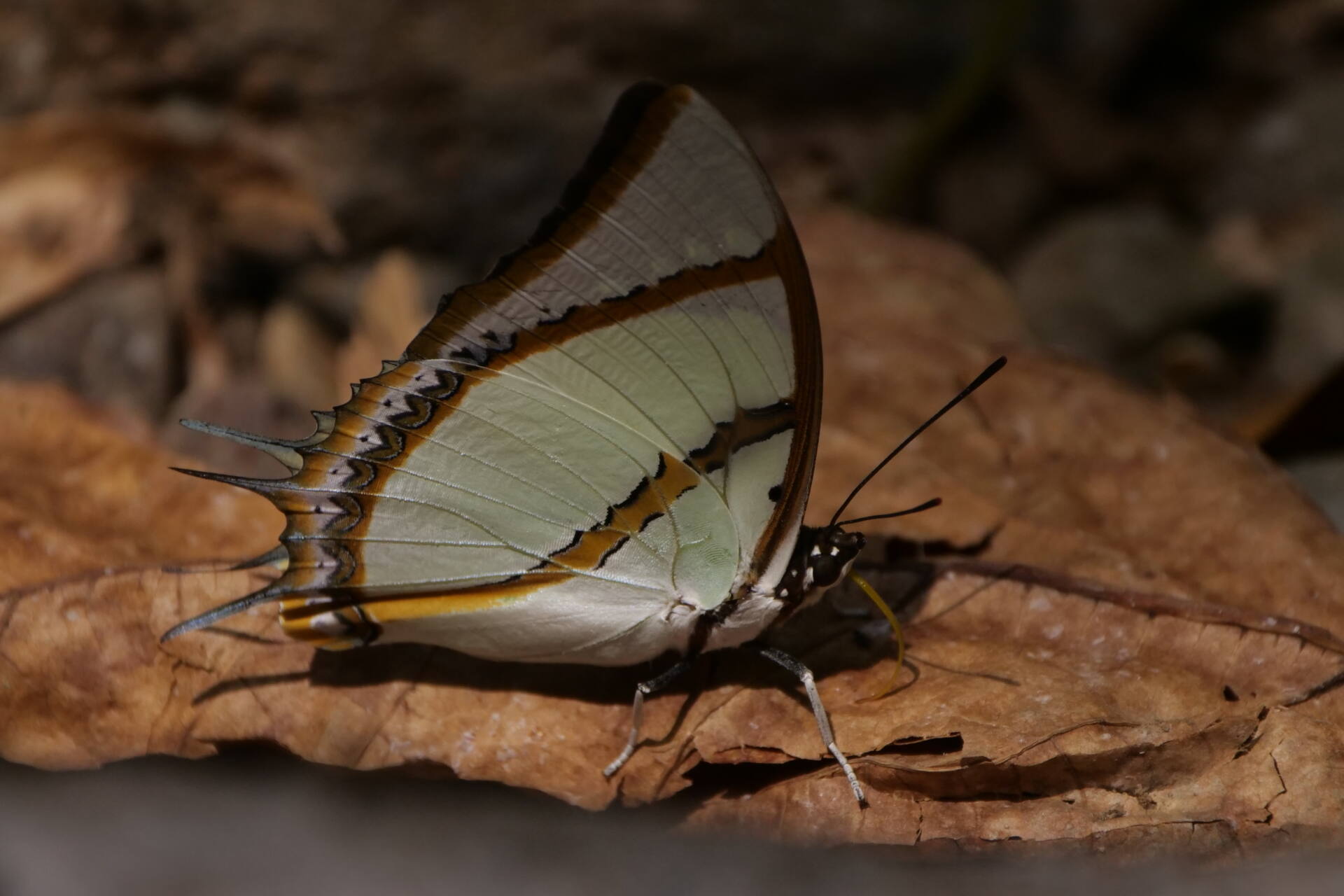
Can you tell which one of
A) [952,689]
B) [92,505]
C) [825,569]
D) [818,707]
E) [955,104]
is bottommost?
[92,505]

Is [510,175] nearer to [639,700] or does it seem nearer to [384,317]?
[384,317]

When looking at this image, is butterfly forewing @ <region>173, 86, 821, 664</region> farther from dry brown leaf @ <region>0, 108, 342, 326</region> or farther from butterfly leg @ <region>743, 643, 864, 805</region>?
dry brown leaf @ <region>0, 108, 342, 326</region>

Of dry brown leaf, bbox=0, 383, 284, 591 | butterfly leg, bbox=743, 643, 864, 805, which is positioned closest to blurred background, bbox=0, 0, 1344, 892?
dry brown leaf, bbox=0, 383, 284, 591

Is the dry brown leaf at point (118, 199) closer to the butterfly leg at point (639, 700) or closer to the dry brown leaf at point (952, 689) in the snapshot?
the dry brown leaf at point (952, 689)

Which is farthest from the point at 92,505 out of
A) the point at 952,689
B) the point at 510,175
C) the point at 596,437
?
the point at 510,175

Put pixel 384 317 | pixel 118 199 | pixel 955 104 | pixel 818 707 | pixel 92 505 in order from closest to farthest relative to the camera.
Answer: pixel 818 707 < pixel 92 505 < pixel 384 317 < pixel 118 199 < pixel 955 104

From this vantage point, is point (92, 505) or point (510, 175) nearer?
point (92, 505)

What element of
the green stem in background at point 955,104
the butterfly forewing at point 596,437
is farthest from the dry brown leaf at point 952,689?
the green stem in background at point 955,104
